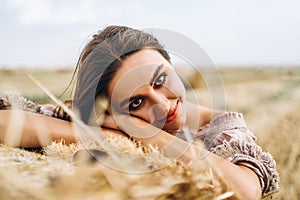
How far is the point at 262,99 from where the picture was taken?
1.82m

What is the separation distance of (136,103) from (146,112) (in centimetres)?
2

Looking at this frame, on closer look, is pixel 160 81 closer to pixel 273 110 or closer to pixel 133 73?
pixel 133 73

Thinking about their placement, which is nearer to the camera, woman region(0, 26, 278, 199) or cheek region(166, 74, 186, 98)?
woman region(0, 26, 278, 199)

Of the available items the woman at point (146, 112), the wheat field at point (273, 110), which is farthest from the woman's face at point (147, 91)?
the wheat field at point (273, 110)

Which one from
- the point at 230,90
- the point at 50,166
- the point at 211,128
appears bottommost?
the point at 230,90

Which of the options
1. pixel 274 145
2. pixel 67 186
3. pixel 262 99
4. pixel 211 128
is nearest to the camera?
pixel 67 186

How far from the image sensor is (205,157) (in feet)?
1.77

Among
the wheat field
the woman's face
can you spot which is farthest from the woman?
the wheat field

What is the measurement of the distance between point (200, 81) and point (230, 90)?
1.42 feet

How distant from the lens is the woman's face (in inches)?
30.1

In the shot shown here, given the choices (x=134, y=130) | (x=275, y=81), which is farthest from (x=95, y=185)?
(x=275, y=81)

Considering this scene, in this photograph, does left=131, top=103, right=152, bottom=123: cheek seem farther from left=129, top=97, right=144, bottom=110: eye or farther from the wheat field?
the wheat field

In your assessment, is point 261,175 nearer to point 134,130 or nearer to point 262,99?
point 134,130

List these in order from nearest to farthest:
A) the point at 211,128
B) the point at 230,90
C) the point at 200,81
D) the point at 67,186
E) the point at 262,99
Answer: the point at 67,186 < the point at 211,128 < the point at 200,81 < the point at 262,99 < the point at 230,90
